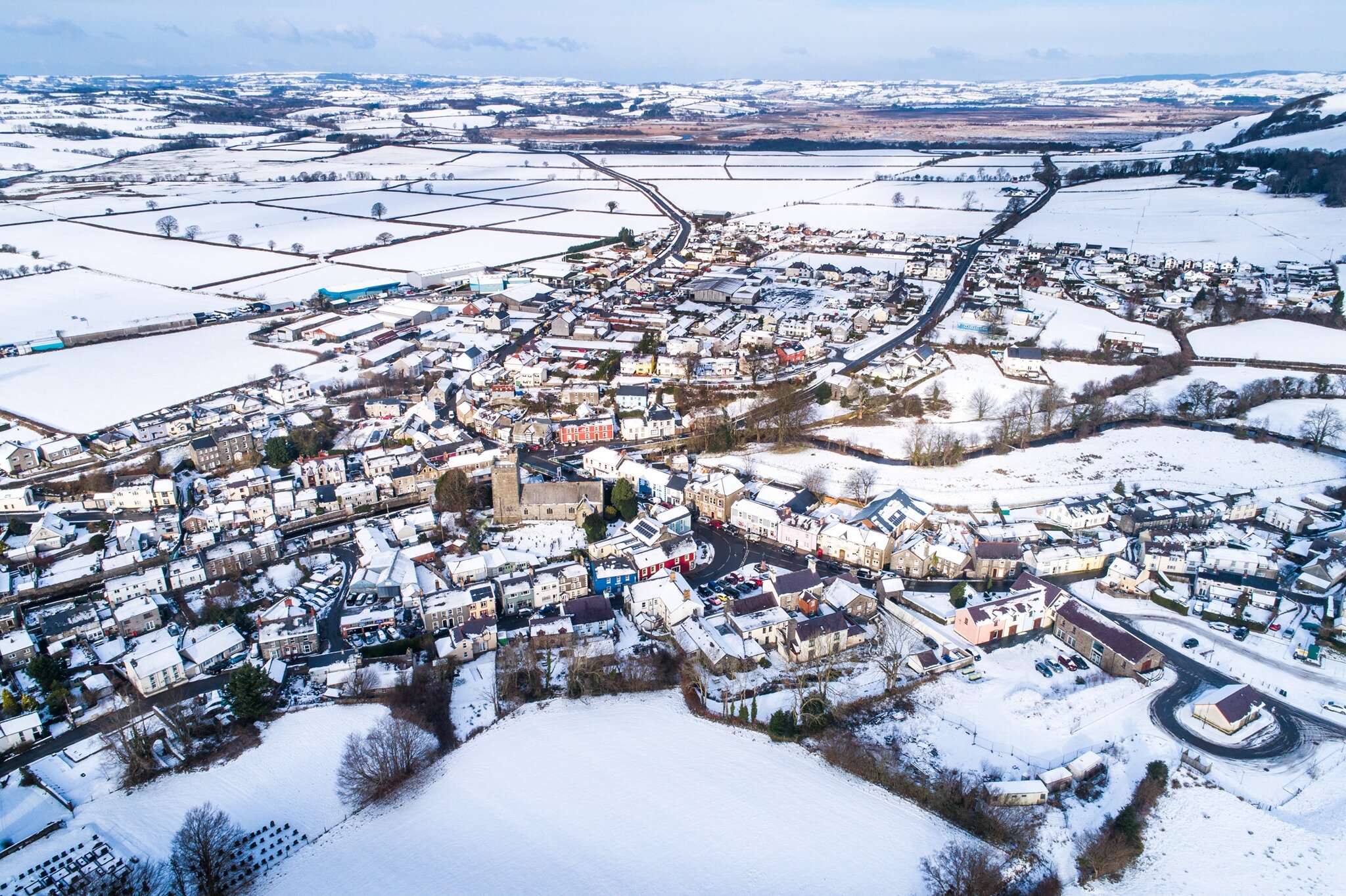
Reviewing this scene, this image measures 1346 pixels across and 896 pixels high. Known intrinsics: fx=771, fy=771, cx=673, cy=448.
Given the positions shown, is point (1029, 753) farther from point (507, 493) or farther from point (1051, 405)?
point (1051, 405)

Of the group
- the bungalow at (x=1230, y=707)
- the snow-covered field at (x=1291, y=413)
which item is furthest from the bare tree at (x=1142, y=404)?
the bungalow at (x=1230, y=707)

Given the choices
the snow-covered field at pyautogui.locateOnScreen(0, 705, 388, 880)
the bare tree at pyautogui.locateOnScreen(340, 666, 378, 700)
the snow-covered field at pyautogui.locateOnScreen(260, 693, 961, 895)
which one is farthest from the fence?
the bare tree at pyautogui.locateOnScreen(340, 666, 378, 700)

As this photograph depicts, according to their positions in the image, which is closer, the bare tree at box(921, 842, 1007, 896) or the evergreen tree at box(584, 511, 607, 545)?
the bare tree at box(921, 842, 1007, 896)

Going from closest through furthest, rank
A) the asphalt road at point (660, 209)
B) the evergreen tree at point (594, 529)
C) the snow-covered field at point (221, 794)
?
the snow-covered field at point (221, 794) → the evergreen tree at point (594, 529) → the asphalt road at point (660, 209)

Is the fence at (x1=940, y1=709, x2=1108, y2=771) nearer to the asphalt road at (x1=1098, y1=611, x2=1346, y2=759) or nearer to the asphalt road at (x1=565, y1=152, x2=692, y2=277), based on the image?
the asphalt road at (x1=1098, y1=611, x2=1346, y2=759)

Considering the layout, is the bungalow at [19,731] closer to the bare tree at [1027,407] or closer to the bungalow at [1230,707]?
the bungalow at [1230,707]

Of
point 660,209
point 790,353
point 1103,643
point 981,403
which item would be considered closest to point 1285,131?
point 660,209

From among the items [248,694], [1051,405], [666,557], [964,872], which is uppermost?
[1051,405]
